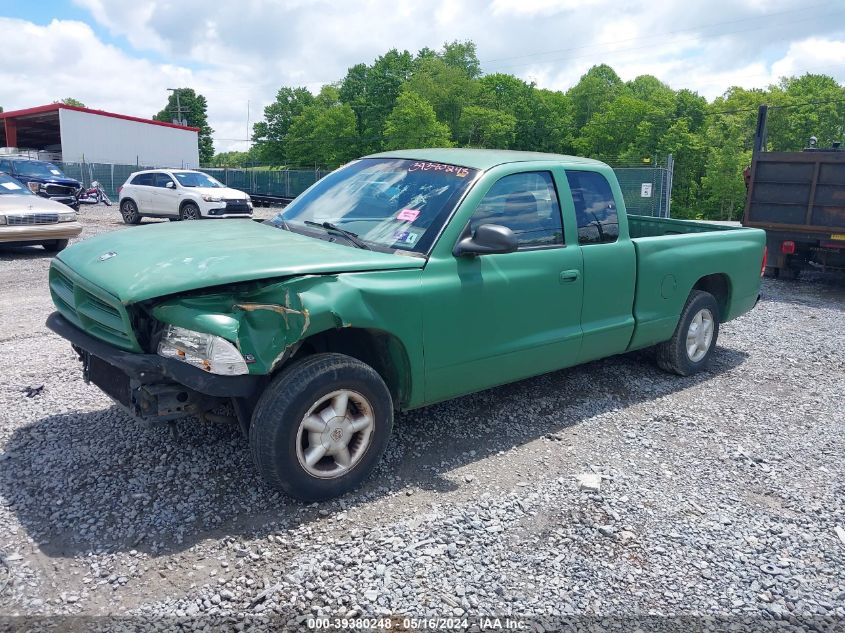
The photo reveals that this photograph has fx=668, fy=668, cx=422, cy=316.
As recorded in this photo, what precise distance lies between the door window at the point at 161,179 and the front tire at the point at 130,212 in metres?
0.98

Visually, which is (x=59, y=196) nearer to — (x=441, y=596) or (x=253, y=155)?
(x=441, y=596)

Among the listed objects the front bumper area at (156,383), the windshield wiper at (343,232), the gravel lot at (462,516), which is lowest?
the gravel lot at (462,516)

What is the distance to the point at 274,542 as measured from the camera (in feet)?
10.3

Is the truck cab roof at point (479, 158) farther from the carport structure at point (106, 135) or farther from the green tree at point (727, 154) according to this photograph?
the green tree at point (727, 154)

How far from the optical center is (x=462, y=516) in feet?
11.2

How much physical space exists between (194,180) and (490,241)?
18075 mm

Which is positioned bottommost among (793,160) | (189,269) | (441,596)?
(441,596)

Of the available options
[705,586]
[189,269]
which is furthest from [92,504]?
[705,586]

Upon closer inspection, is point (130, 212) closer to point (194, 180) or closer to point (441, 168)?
point (194, 180)

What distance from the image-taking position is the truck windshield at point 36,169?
21391 millimetres

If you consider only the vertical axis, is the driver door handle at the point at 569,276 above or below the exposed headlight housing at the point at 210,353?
above

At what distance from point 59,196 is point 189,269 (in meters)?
20.6

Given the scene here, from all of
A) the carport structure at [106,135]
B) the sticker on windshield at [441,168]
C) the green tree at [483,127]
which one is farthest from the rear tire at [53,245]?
the green tree at [483,127]

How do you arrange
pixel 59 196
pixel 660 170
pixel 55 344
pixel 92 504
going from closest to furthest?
pixel 92 504 < pixel 55 344 < pixel 660 170 < pixel 59 196
